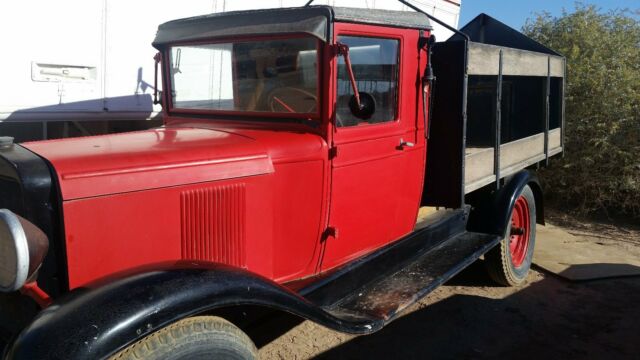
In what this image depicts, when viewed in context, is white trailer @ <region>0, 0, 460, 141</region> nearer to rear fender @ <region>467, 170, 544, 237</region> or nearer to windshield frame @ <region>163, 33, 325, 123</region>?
windshield frame @ <region>163, 33, 325, 123</region>

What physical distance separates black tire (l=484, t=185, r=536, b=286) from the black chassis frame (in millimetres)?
2089

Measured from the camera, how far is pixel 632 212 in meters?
7.14

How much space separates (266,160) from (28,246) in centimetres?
103

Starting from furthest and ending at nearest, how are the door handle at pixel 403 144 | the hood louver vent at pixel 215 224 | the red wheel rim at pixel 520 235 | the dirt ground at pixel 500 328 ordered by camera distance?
the red wheel rim at pixel 520 235, the dirt ground at pixel 500 328, the door handle at pixel 403 144, the hood louver vent at pixel 215 224

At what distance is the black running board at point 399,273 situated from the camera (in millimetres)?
2648

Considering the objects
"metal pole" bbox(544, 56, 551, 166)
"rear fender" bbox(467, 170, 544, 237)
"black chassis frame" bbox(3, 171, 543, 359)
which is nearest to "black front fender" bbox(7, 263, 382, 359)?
"black chassis frame" bbox(3, 171, 543, 359)

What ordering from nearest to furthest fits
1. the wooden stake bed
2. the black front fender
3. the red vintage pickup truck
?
the black front fender
the red vintage pickup truck
the wooden stake bed

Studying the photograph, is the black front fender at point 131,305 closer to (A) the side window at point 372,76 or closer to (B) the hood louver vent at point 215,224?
(B) the hood louver vent at point 215,224

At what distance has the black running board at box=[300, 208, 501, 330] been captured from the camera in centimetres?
265

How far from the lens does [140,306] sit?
1.76 meters

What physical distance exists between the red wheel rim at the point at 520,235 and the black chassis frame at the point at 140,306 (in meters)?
2.53

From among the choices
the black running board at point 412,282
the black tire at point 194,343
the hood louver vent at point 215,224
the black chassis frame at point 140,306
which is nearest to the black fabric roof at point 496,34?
the black running board at point 412,282

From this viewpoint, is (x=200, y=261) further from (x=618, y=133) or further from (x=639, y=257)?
(x=618, y=133)

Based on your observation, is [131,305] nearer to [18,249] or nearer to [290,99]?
[18,249]
